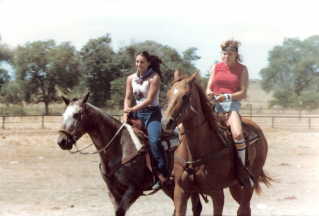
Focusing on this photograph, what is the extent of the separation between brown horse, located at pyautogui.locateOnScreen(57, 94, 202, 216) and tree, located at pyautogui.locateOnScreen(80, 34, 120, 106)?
38433 mm

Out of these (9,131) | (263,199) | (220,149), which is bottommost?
(9,131)

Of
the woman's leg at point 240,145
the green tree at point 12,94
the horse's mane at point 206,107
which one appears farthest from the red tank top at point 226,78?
the green tree at point 12,94

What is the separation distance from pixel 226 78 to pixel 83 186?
6155 mm

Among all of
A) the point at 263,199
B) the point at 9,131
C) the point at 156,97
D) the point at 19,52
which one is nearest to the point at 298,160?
the point at 263,199

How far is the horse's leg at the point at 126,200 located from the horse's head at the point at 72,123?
0.97 metres

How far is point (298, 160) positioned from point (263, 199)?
7.30 metres

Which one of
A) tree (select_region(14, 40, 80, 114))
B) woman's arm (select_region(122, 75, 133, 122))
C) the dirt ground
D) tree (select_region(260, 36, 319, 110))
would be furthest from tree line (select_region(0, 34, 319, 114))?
woman's arm (select_region(122, 75, 133, 122))

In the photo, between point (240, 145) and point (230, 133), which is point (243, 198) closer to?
point (240, 145)

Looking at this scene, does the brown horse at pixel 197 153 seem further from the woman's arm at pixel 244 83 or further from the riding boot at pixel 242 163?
the woman's arm at pixel 244 83

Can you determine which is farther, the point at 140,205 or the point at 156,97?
the point at 140,205

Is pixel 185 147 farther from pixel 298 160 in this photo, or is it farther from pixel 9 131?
pixel 9 131

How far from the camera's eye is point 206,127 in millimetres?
6164

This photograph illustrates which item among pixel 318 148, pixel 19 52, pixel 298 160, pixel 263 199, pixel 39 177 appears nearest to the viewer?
pixel 263 199

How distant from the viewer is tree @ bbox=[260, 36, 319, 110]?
6731 centimetres
